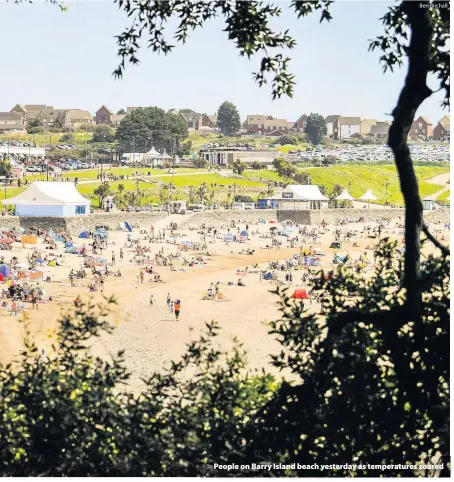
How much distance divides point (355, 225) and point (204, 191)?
31.7 feet

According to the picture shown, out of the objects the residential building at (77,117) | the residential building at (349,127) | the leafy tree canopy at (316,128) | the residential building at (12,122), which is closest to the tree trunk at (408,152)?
the residential building at (349,127)

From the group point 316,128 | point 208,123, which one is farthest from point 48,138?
point 316,128

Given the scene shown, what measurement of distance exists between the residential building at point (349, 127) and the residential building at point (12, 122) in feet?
88.6

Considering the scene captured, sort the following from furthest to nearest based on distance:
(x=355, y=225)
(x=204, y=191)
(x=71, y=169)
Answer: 1. (x=71, y=169)
2. (x=204, y=191)
3. (x=355, y=225)

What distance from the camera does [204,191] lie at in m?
54.0

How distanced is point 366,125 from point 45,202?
982 inches

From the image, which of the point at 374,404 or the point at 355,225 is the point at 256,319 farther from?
the point at 355,225

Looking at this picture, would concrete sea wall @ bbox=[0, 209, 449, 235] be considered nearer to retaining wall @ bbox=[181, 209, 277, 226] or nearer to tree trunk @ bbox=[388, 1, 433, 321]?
retaining wall @ bbox=[181, 209, 277, 226]

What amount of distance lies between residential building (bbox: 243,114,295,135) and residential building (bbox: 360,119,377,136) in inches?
682

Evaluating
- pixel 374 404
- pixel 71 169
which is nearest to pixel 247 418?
pixel 374 404

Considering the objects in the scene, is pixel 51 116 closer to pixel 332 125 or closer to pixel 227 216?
pixel 332 125

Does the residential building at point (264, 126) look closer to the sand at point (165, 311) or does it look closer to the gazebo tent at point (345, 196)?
the gazebo tent at point (345, 196)

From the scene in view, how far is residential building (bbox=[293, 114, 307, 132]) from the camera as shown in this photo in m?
74.7

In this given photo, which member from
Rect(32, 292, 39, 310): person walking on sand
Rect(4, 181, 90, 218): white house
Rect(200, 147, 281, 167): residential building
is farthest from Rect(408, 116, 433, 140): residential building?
Rect(200, 147, 281, 167): residential building
